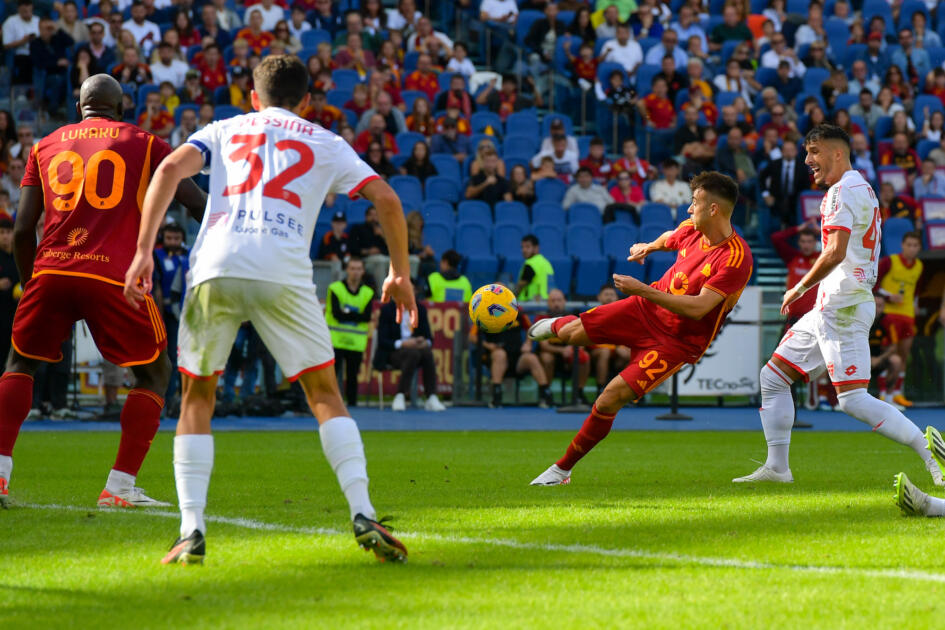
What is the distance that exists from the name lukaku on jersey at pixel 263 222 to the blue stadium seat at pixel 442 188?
590 inches

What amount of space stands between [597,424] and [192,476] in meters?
3.61

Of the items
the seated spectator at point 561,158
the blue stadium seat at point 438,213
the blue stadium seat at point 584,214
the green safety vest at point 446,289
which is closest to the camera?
the green safety vest at point 446,289

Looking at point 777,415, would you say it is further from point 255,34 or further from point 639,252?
point 255,34

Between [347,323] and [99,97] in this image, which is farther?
[347,323]

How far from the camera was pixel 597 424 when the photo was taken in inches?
308

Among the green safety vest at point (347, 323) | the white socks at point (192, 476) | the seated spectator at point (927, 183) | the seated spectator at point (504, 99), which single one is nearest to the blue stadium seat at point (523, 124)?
the seated spectator at point (504, 99)

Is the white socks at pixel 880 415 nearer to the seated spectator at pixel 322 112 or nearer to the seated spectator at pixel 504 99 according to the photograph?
the seated spectator at pixel 322 112

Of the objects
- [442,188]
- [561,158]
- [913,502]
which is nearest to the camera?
[913,502]

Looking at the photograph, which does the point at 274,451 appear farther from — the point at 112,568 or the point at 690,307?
the point at 112,568

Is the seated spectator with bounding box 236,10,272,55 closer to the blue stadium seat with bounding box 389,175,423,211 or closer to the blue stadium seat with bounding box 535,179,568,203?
the blue stadium seat with bounding box 389,175,423,211

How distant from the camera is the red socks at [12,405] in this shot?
6535mm

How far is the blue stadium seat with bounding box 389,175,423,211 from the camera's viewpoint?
62.6 ft

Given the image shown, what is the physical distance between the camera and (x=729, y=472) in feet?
29.5

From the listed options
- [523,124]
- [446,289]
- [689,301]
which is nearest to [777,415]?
[689,301]
